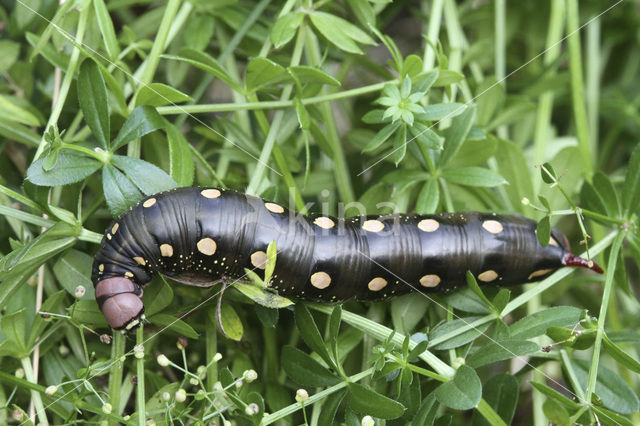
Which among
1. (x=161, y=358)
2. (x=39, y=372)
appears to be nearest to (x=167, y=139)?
(x=161, y=358)

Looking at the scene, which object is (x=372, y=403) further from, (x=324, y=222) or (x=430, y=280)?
(x=324, y=222)

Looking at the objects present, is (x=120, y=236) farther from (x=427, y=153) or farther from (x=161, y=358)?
(x=427, y=153)

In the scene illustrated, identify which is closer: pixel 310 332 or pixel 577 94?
pixel 310 332

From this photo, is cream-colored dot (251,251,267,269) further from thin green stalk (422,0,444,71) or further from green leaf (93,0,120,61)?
thin green stalk (422,0,444,71)

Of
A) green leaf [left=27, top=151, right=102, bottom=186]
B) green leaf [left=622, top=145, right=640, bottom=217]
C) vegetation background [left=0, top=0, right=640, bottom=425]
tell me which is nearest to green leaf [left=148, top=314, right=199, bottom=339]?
vegetation background [left=0, top=0, right=640, bottom=425]

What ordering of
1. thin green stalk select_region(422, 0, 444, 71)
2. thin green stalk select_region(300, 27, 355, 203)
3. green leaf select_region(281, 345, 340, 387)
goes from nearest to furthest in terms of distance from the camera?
1. green leaf select_region(281, 345, 340, 387)
2. thin green stalk select_region(422, 0, 444, 71)
3. thin green stalk select_region(300, 27, 355, 203)

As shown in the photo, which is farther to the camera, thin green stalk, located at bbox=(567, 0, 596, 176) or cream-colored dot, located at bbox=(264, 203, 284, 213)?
thin green stalk, located at bbox=(567, 0, 596, 176)

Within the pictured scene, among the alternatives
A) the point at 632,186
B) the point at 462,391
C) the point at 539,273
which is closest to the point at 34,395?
the point at 462,391
